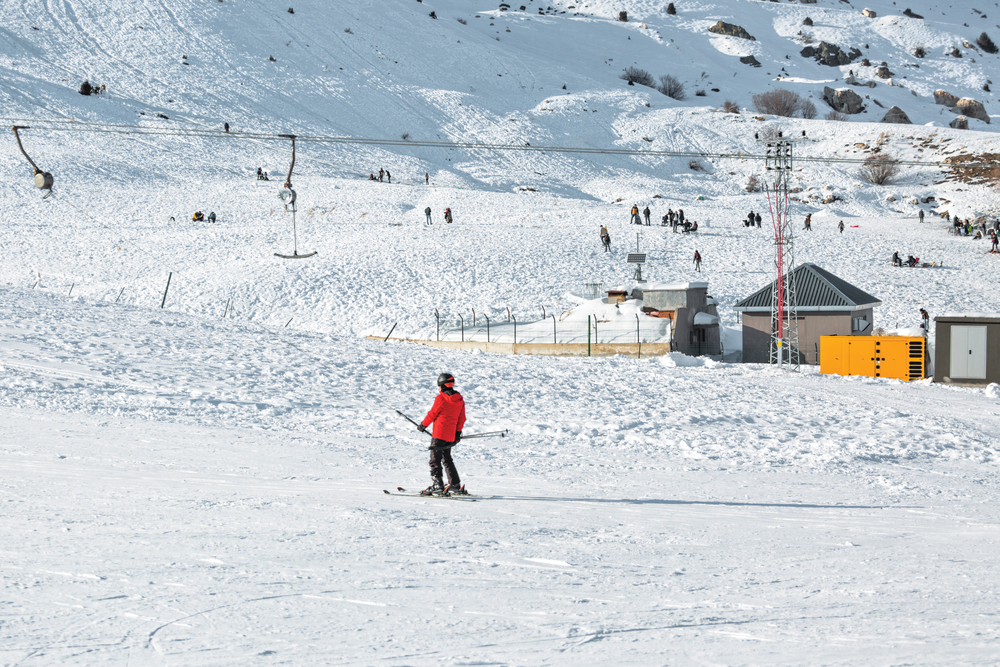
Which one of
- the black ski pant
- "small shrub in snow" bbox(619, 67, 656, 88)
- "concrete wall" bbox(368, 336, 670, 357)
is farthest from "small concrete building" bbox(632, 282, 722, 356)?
"small shrub in snow" bbox(619, 67, 656, 88)

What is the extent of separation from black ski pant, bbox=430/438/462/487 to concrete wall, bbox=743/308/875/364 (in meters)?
26.1

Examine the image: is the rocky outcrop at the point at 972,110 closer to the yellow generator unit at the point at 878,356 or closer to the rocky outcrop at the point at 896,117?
the rocky outcrop at the point at 896,117

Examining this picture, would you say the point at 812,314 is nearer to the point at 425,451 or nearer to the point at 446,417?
the point at 425,451

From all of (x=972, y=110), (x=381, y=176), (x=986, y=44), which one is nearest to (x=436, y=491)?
(x=381, y=176)

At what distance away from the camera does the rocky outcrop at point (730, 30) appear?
138m

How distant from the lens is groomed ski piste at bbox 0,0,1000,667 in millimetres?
6090

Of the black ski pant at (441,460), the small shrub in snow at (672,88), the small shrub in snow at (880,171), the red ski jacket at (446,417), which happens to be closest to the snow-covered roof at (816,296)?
the black ski pant at (441,460)

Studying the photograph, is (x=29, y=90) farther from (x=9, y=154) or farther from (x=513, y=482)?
(x=513, y=482)

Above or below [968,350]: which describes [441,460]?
below

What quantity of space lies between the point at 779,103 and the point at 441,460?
108m

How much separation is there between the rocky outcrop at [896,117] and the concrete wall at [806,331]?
7541 cm

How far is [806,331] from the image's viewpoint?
35.3 meters

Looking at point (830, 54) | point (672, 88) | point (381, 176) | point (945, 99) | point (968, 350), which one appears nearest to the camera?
point (968, 350)

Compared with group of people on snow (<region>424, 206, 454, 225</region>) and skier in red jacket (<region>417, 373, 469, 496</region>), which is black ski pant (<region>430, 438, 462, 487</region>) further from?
group of people on snow (<region>424, 206, 454, 225</region>)
